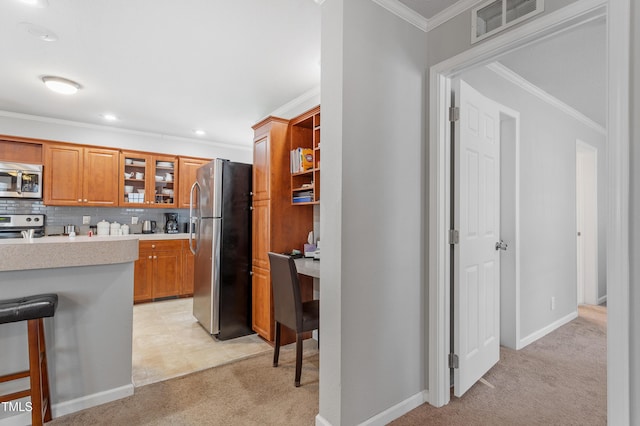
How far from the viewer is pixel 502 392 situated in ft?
7.27

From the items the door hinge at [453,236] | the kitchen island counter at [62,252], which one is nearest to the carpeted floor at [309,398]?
the kitchen island counter at [62,252]

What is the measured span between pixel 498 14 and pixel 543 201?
223cm

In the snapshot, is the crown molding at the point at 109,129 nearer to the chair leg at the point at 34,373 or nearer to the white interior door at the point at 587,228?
the chair leg at the point at 34,373

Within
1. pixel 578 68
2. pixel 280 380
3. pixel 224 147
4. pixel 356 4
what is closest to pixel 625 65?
pixel 356 4

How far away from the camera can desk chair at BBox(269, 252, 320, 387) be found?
2301 mm

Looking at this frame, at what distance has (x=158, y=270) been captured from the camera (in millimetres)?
4766

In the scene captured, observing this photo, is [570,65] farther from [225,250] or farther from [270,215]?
[225,250]

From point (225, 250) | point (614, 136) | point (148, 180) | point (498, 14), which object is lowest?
point (225, 250)

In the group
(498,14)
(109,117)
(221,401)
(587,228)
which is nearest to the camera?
(498,14)

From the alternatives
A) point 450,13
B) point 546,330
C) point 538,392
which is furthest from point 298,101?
point 546,330

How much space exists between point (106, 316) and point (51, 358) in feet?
1.12

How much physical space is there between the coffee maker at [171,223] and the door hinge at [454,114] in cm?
469

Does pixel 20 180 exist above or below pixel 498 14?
below

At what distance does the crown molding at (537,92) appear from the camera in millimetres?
2797
